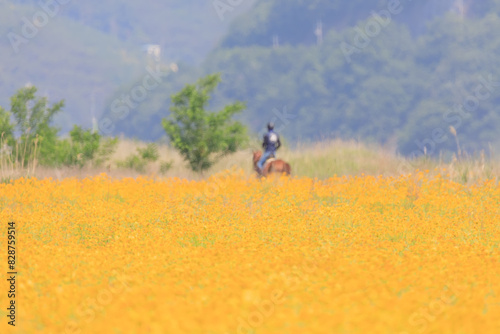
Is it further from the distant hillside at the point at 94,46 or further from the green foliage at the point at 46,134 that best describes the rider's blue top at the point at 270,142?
the distant hillside at the point at 94,46

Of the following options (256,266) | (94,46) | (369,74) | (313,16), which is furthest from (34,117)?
(94,46)

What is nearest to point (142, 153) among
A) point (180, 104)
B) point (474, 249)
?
point (180, 104)

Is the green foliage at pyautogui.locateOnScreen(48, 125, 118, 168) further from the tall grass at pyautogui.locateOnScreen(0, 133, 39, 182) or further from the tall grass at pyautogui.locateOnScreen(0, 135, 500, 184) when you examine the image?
the tall grass at pyautogui.locateOnScreen(0, 133, 39, 182)

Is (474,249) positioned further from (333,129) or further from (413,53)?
(413,53)

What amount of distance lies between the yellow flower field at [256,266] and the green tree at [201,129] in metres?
8.35

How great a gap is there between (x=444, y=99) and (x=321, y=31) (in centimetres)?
3316

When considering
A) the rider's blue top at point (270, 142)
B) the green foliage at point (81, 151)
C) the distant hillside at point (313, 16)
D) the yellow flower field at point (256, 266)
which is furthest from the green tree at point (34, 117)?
the distant hillside at point (313, 16)

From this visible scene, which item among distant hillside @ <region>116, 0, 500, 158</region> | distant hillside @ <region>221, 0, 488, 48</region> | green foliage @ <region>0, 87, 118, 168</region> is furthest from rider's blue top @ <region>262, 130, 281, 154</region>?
distant hillside @ <region>221, 0, 488, 48</region>

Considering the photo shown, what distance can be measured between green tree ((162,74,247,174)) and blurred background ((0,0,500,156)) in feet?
112

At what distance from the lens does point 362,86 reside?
81438 millimetres

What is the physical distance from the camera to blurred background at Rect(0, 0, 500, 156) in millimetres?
70562

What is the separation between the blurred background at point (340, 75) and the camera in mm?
70562

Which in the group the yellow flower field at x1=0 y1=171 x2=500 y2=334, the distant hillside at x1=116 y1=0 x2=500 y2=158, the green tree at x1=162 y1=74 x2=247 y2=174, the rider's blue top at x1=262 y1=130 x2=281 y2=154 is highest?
the distant hillside at x1=116 y1=0 x2=500 y2=158

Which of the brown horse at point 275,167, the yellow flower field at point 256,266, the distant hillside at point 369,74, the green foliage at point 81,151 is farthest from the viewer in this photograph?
the distant hillside at point 369,74
